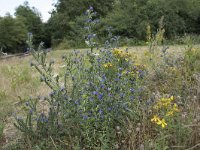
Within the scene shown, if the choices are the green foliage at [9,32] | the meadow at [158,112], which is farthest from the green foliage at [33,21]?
the meadow at [158,112]

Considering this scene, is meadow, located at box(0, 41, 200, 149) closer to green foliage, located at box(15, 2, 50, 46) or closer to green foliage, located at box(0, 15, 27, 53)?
green foliage, located at box(0, 15, 27, 53)

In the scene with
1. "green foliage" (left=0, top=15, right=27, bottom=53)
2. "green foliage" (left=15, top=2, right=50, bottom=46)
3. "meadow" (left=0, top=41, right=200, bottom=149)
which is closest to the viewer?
"meadow" (left=0, top=41, right=200, bottom=149)

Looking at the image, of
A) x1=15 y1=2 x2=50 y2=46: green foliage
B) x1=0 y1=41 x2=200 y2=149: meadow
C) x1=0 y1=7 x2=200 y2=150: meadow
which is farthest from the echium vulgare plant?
x1=15 y1=2 x2=50 y2=46: green foliage

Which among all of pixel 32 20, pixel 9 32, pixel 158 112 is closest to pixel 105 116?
pixel 158 112

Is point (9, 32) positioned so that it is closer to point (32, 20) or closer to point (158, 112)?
point (32, 20)

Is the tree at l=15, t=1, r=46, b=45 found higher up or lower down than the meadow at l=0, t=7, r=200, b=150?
higher up

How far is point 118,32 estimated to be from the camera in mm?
22750

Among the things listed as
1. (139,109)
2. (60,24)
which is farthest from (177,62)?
(60,24)

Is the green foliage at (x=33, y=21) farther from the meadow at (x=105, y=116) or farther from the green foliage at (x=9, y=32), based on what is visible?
the meadow at (x=105, y=116)

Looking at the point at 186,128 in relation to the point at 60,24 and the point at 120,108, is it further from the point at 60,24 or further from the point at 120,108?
the point at 60,24

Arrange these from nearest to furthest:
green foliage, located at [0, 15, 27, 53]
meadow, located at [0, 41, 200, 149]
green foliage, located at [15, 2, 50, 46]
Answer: meadow, located at [0, 41, 200, 149]
green foliage, located at [0, 15, 27, 53]
green foliage, located at [15, 2, 50, 46]

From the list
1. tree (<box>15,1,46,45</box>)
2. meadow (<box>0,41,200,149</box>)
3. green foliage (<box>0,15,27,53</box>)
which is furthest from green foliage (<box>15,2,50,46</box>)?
meadow (<box>0,41,200,149</box>)

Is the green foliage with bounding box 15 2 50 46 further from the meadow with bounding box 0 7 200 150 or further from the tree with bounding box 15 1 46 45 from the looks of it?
the meadow with bounding box 0 7 200 150

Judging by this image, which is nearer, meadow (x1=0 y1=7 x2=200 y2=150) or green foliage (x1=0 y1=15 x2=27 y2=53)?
meadow (x1=0 y1=7 x2=200 y2=150)
